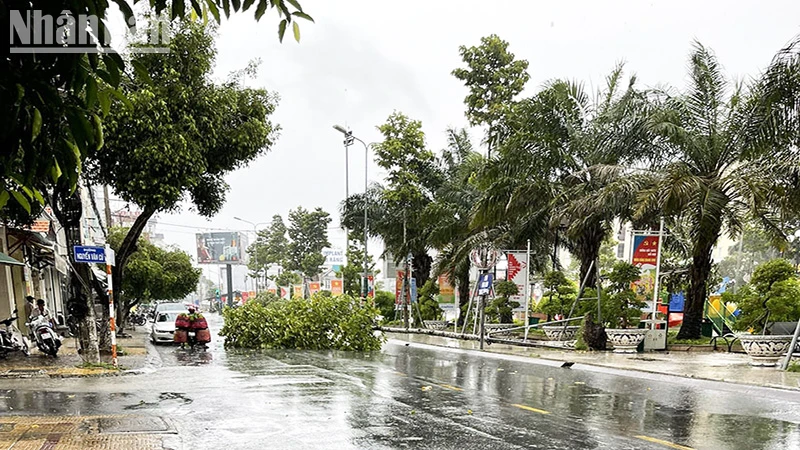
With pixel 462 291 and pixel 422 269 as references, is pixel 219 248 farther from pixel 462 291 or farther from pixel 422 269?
pixel 462 291

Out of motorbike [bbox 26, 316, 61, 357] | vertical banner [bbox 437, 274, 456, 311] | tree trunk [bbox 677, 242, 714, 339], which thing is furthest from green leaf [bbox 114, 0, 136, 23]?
vertical banner [bbox 437, 274, 456, 311]

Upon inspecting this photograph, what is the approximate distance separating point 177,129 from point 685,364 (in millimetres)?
12981

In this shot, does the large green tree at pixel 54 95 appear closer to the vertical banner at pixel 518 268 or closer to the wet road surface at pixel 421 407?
the wet road surface at pixel 421 407

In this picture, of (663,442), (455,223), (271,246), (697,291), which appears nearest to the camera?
(663,442)

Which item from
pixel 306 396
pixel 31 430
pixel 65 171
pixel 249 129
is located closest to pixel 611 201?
pixel 249 129

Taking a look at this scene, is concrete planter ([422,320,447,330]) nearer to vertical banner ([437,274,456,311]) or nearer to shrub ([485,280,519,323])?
vertical banner ([437,274,456,311])

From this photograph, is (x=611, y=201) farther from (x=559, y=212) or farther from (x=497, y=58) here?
(x=497, y=58)

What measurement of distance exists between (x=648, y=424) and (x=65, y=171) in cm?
805

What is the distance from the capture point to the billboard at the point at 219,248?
12319 cm

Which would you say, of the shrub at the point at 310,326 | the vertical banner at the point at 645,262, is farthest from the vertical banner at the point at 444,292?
the vertical banner at the point at 645,262

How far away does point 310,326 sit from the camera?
23.2 meters

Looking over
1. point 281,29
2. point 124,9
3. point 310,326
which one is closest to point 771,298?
point 310,326

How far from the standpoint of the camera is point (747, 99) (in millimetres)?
18516

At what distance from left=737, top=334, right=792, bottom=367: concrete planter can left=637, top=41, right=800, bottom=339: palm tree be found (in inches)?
125
